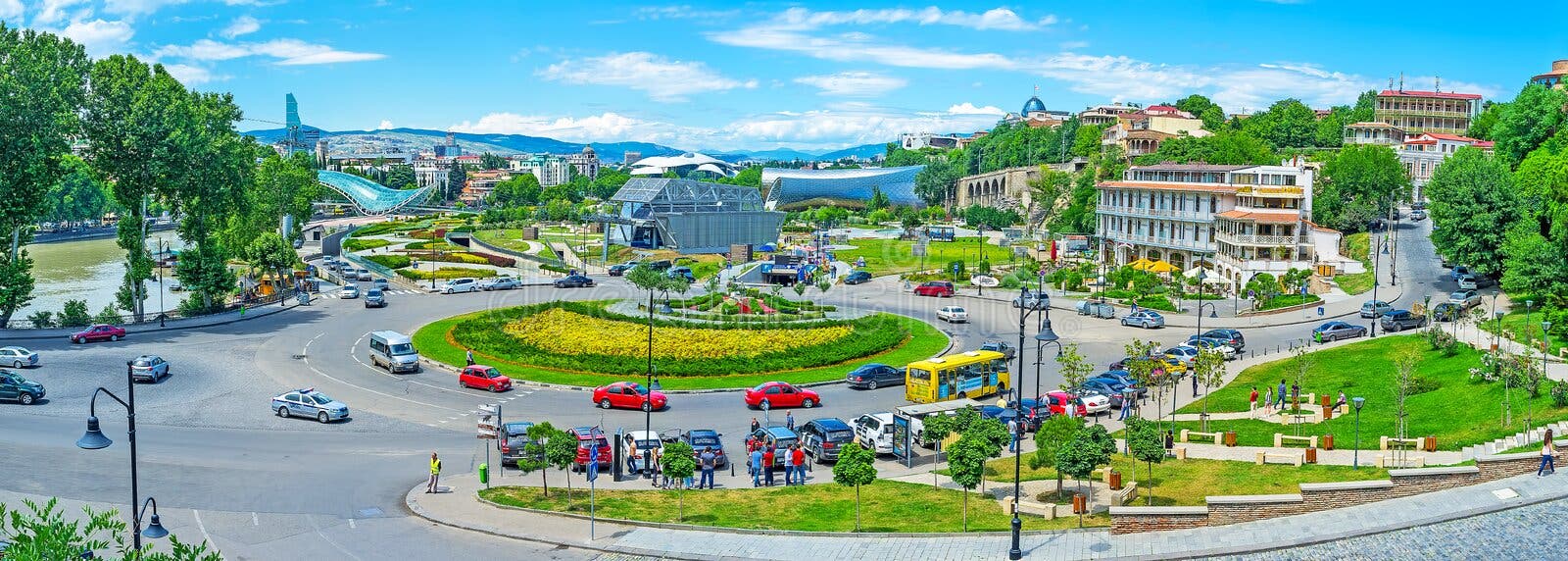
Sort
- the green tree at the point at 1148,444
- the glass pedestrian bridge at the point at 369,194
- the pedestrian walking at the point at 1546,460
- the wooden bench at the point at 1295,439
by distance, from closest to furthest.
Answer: the pedestrian walking at the point at 1546,460
the green tree at the point at 1148,444
the wooden bench at the point at 1295,439
the glass pedestrian bridge at the point at 369,194

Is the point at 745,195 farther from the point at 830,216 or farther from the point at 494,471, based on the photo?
the point at 494,471

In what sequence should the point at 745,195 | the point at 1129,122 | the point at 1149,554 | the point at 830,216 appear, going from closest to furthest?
the point at 1149,554 → the point at 745,195 → the point at 1129,122 → the point at 830,216

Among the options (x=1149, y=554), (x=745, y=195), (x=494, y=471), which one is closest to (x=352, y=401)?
(x=494, y=471)

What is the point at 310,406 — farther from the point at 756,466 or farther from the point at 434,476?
the point at 756,466

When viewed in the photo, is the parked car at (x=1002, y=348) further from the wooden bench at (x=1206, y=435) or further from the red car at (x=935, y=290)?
the red car at (x=935, y=290)

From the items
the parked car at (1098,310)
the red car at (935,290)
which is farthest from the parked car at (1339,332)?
the red car at (935,290)

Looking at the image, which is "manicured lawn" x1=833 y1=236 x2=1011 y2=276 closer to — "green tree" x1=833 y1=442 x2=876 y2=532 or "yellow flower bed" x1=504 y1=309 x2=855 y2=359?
"yellow flower bed" x1=504 y1=309 x2=855 y2=359

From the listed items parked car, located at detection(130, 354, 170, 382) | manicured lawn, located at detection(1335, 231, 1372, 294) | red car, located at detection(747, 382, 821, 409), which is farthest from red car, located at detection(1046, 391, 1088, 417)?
manicured lawn, located at detection(1335, 231, 1372, 294)
